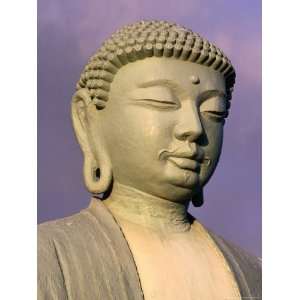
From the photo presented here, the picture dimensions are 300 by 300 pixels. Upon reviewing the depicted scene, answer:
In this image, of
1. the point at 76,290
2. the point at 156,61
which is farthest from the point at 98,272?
the point at 156,61

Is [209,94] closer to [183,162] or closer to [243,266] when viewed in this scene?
[183,162]

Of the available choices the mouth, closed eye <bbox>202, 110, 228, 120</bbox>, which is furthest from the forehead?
the mouth

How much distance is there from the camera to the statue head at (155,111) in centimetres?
663

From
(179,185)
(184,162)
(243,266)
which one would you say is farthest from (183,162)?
(243,266)

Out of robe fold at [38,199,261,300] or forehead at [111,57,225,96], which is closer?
robe fold at [38,199,261,300]

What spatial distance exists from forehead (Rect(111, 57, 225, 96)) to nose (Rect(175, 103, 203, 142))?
3.9 inches

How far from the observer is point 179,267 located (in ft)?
21.6

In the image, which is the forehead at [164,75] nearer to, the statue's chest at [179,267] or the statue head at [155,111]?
the statue head at [155,111]

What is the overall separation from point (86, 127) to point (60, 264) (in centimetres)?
85

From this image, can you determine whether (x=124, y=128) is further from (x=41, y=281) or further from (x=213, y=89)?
(x=41, y=281)

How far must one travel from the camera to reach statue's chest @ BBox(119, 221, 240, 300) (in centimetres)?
649

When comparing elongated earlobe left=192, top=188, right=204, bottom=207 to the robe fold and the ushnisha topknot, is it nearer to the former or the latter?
the robe fold

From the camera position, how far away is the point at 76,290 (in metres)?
6.28
